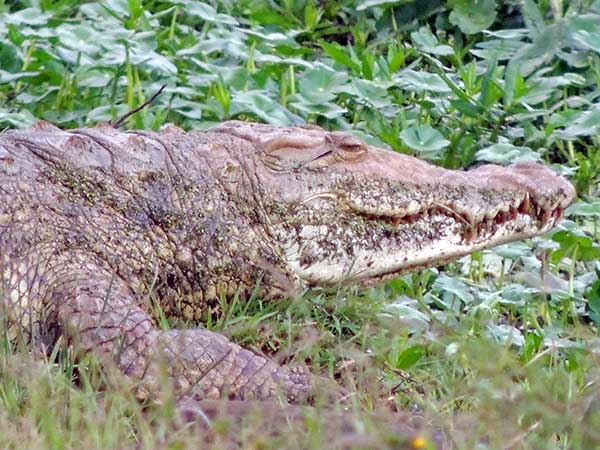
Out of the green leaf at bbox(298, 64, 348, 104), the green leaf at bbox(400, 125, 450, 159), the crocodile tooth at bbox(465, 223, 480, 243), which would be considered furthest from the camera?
the green leaf at bbox(298, 64, 348, 104)

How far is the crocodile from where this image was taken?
3.66 meters

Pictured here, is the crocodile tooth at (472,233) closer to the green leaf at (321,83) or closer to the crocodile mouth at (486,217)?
the crocodile mouth at (486,217)

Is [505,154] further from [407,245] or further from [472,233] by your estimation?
[407,245]

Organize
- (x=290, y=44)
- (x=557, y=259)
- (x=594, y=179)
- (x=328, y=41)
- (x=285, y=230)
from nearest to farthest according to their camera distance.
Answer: (x=285, y=230) → (x=557, y=259) → (x=594, y=179) → (x=290, y=44) → (x=328, y=41)

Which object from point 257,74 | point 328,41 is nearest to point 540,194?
point 257,74

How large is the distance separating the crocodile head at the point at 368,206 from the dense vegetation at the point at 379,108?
0.19 m

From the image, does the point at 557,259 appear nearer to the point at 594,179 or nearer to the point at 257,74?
the point at 594,179

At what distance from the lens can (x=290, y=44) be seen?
21.8 feet

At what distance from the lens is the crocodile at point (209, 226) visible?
3660 mm

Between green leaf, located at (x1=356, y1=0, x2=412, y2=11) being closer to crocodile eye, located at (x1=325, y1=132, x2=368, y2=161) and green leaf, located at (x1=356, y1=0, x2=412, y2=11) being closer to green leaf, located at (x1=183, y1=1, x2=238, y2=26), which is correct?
green leaf, located at (x1=183, y1=1, x2=238, y2=26)

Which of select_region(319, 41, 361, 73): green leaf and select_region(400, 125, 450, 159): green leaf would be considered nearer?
select_region(400, 125, 450, 159): green leaf

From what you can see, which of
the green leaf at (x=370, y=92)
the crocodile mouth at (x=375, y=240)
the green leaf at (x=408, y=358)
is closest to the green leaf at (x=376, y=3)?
the green leaf at (x=370, y=92)

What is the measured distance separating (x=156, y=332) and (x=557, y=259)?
6.56ft

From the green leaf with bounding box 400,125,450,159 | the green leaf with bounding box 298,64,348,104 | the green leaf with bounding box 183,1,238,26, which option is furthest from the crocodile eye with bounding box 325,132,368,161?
the green leaf with bounding box 183,1,238,26
